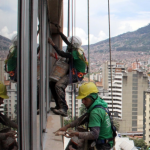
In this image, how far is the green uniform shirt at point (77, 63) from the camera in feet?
9.91

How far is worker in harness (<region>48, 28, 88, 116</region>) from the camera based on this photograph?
119 inches

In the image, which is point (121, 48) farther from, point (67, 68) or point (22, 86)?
point (22, 86)

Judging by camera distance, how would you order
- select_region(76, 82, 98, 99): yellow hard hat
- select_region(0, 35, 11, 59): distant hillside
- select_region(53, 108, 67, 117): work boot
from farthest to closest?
select_region(53, 108, 67, 117): work boot, select_region(76, 82, 98, 99): yellow hard hat, select_region(0, 35, 11, 59): distant hillside

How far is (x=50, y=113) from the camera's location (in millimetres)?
3398

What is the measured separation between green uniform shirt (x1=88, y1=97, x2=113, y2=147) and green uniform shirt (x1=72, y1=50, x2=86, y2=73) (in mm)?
1325

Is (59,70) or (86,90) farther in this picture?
(59,70)

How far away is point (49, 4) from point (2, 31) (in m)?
2.65

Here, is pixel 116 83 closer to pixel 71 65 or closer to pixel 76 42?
pixel 71 65

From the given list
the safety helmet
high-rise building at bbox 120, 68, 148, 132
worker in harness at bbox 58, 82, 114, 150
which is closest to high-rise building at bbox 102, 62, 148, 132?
high-rise building at bbox 120, 68, 148, 132

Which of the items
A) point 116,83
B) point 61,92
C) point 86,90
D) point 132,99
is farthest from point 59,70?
point 132,99

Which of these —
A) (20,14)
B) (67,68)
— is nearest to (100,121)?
(20,14)

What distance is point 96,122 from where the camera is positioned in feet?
5.37

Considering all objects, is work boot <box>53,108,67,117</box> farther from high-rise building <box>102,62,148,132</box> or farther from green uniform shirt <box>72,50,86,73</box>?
high-rise building <box>102,62,148,132</box>

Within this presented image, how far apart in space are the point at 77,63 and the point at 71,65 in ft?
0.28
